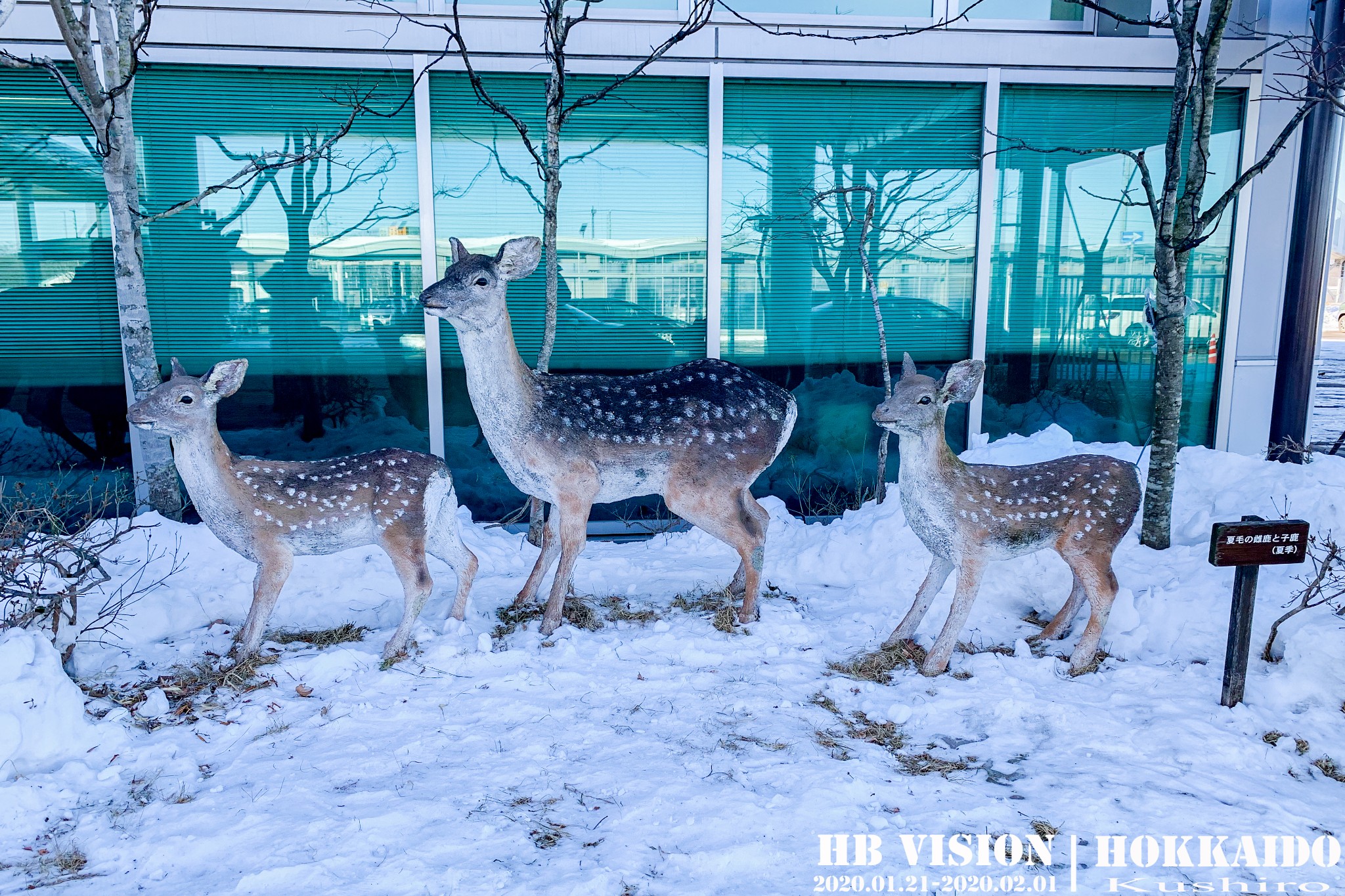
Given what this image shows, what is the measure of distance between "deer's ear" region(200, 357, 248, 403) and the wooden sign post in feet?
15.2

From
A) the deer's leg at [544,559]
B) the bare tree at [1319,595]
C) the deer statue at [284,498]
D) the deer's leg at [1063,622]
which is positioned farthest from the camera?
the deer's leg at [544,559]

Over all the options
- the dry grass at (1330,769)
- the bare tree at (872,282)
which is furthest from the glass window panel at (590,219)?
the dry grass at (1330,769)

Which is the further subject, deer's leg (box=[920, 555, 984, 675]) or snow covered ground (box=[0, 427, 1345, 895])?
deer's leg (box=[920, 555, 984, 675])

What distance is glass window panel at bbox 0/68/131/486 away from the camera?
6.44 meters

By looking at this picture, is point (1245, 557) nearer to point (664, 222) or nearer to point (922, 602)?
point (922, 602)

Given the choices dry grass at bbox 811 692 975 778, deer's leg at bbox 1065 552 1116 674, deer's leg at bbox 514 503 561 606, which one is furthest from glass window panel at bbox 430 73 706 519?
dry grass at bbox 811 692 975 778

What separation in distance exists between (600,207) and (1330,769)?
19.2 feet

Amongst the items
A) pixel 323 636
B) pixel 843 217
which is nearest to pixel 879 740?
pixel 323 636

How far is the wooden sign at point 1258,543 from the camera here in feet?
12.4

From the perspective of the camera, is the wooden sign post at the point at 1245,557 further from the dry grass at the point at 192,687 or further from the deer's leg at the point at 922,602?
the dry grass at the point at 192,687

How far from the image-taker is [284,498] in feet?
14.1

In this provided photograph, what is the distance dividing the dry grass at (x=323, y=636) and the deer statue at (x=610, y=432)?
94cm

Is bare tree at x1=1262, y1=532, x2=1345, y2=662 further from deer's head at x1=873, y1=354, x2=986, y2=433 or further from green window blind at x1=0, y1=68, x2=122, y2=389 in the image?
green window blind at x1=0, y1=68, x2=122, y2=389

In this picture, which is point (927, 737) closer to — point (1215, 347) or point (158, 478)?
point (158, 478)
